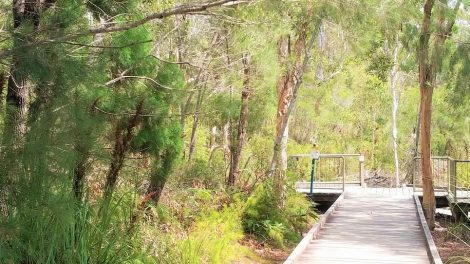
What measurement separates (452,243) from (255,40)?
559cm

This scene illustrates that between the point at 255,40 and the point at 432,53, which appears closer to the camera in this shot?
the point at 255,40

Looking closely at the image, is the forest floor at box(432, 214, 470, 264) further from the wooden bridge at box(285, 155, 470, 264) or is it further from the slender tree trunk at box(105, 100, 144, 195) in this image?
the slender tree trunk at box(105, 100, 144, 195)

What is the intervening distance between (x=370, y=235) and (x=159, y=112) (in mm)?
5781

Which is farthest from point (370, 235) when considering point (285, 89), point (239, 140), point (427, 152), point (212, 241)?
point (285, 89)

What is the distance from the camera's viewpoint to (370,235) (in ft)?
33.5

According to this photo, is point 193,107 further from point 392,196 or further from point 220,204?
point 392,196

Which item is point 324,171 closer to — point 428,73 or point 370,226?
point 428,73

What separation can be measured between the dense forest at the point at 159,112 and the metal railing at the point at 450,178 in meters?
1.02

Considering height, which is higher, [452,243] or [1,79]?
[1,79]

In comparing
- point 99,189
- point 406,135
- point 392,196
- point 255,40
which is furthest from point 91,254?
point 406,135

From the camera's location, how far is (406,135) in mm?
31906

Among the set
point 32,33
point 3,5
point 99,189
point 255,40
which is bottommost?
point 99,189

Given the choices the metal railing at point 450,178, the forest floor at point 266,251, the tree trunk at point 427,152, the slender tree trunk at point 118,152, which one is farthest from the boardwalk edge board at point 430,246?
the slender tree trunk at point 118,152

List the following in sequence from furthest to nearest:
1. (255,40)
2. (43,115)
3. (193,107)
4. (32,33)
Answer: (255,40) → (193,107) → (43,115) → (32,33)
